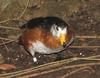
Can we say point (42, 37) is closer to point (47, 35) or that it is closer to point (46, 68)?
point (47, 35)

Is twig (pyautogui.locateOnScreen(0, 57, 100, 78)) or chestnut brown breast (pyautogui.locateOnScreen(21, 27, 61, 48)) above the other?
chestnut brown breast (pyautogui.locateOnScreen(21, 27, 61, 48))

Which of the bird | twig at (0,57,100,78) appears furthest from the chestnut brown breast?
twig at (0,57,100,78)

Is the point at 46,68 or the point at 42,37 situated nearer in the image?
the point at 42,37

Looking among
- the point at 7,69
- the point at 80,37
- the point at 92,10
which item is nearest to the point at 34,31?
the point at 7,69

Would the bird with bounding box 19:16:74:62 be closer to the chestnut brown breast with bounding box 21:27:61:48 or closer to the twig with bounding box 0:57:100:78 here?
the chestnut brown breast with bounding box 21:27:61:48

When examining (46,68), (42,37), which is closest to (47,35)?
(42,37)

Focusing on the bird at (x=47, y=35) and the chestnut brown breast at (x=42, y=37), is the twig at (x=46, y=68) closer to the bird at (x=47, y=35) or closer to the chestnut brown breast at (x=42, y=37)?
the bird at (x=47, y=35)

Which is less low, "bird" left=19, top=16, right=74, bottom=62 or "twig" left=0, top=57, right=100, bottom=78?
"bird" left=19, top=16, right=74, bottom=62

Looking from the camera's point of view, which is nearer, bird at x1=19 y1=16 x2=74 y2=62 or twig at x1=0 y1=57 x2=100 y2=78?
bird at x1=19 y1=16 x2=74 y2=62

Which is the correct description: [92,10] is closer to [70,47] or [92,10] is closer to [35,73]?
[70,47]

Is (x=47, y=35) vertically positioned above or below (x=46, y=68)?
above
